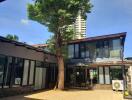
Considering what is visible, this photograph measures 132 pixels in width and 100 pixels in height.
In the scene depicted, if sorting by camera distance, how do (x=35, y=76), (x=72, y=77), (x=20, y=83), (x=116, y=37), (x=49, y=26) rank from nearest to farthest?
(x=20, y=83) < (x=35, y=76) < (x=49, y=26) < (x=116, y=37) < (x=72, y=77)

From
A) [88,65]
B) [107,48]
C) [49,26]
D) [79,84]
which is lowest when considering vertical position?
[79,84]

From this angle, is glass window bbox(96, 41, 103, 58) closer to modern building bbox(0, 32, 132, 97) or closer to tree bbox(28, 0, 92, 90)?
modern building bbox(0, 32, 132, 97)

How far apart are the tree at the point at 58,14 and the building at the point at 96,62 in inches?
199

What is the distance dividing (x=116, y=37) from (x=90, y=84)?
284 inches

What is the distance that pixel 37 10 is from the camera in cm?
2161

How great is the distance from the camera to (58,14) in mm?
21219

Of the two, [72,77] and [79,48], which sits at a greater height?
[79,48]

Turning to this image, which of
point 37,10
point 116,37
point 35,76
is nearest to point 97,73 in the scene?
point 116,37

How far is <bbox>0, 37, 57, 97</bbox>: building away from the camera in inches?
627

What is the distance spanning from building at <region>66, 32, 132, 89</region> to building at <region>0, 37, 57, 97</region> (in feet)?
14.5

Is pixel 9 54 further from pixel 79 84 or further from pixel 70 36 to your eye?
pixel 79 84

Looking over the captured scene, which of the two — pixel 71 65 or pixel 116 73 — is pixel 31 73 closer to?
pixel 71 65

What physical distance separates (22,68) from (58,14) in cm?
724

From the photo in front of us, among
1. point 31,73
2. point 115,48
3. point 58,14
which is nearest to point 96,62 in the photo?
point 115,48
